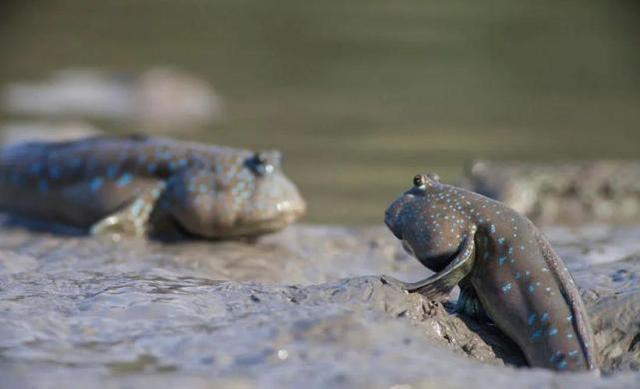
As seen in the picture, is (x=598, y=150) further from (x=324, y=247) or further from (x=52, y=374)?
(x=52, y=374)

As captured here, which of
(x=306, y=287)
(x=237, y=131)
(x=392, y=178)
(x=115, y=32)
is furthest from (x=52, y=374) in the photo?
(x=115, y=32)

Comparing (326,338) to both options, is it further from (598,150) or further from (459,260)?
(598,150)

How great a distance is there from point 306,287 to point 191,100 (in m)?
7.50

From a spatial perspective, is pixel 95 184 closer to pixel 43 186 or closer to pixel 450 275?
pixel 43 186

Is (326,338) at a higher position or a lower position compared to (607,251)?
higher

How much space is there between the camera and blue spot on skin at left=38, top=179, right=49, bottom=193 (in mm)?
5117

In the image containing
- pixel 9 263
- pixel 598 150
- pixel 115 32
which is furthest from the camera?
pixel 115 32

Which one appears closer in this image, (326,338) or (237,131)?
(326,338)

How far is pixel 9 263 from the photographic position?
4098 millimetres

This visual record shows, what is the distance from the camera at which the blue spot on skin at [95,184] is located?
495 cm

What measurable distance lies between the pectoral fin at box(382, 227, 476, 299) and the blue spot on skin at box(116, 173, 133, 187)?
2102 millimetres

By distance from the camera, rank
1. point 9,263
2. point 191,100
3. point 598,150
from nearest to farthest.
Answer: point 9,263 < point 598,150 < point 191,100

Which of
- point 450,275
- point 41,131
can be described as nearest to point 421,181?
point 450,275

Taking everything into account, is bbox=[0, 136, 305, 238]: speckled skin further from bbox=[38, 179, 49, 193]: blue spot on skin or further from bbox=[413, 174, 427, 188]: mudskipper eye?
bbox=[413, 174, 427, 188]: mudskipper eye
